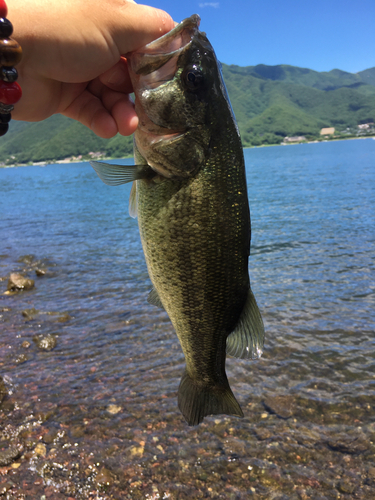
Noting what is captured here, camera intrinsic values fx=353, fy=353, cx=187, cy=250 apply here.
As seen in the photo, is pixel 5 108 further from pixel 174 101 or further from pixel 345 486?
pixel 345 486

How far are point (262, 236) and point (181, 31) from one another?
58.6 ft

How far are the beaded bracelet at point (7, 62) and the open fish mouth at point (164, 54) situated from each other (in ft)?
2.59

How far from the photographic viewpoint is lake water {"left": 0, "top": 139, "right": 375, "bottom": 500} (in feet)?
15.9

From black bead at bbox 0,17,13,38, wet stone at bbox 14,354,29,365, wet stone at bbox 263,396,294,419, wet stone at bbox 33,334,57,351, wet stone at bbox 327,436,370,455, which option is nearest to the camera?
black bead at bbox 0,17,13,38

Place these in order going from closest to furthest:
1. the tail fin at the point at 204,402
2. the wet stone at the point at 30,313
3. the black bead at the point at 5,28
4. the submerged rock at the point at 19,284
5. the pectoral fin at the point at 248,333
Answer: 1. the black bead at the point at 5,28
2. the pectoral fin at the point at 248,333
3. the tail fin at the point at 204,402
4. the wet stone at the point at 30,313
5. the submerged rock at the point at 19,284

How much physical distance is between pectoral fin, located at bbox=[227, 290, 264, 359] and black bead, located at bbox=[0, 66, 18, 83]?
2.18m

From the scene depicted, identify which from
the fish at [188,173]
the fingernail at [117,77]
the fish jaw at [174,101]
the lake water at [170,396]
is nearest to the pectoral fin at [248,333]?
the fish at [188,173]

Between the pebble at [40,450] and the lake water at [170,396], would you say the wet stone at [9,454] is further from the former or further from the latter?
the pebble at [40,450]

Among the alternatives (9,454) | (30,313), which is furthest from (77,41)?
(30,313)

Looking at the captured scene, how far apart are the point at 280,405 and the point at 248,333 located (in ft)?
14.0

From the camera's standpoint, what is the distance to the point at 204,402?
296 centimetres

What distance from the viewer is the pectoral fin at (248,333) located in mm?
2697

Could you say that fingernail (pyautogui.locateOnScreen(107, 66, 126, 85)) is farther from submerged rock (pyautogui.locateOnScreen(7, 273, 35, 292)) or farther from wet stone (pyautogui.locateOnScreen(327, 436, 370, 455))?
submerged rock (pyautogui.locateOnScreen(7, 273, 35, 292))

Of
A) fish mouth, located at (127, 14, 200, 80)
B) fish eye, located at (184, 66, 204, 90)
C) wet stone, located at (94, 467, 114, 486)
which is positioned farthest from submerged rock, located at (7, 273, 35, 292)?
fish eye, located at (184, 66, 204, 90)
